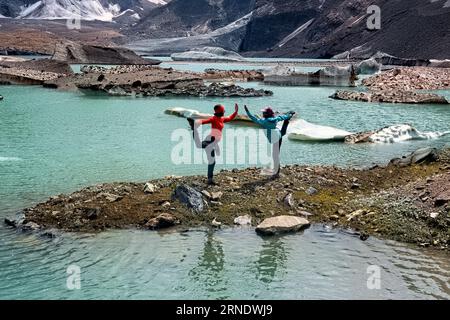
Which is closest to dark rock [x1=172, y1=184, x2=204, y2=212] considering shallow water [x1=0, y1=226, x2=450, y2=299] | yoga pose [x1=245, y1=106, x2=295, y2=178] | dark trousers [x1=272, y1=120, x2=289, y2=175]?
shallow water [x1=0, y1=226, x2=450, y2=299]

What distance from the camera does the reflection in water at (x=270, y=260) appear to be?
32.7 feet

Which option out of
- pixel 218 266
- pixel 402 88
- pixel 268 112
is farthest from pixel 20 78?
pixel 218 266

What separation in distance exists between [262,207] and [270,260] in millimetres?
2478

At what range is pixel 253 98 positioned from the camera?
170 feet

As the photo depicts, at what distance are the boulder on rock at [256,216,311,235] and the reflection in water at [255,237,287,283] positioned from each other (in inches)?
10.5

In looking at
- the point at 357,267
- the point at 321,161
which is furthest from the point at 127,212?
the point at 321,161

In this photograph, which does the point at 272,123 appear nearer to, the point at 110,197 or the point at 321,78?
the point at 110,197

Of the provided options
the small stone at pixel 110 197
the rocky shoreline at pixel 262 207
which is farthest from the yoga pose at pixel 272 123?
the small stone at pixel 110 197

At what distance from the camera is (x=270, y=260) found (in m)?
10.6

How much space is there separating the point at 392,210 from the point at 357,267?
301 centimetres

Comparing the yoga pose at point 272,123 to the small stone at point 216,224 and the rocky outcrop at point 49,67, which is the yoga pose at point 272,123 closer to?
the small stone at point 216,224

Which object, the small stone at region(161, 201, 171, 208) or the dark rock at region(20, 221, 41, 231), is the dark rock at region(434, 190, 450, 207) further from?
the dark rock at region(20, 221, 41, 231)

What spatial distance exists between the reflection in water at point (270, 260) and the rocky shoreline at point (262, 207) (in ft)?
1.75
